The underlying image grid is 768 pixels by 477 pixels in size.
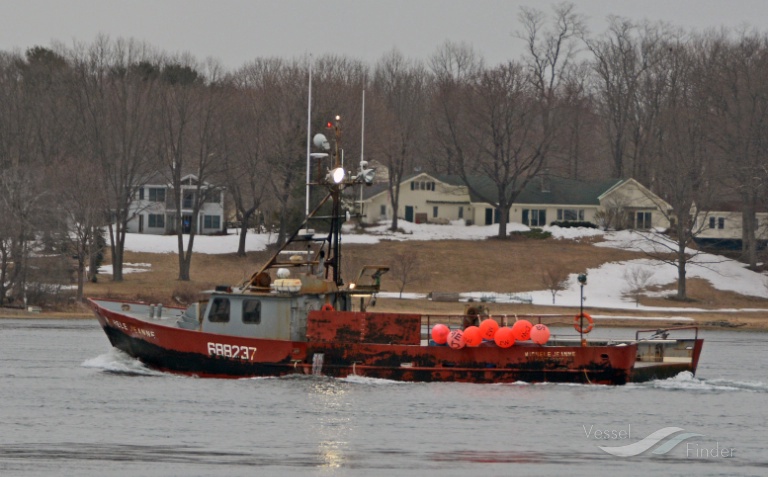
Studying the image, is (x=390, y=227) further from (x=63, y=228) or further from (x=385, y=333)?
(x=385, y=333)

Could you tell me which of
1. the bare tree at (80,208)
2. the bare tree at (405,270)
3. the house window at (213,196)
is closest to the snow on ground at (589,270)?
the house window at (213,196)

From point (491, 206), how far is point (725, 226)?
1760 cm

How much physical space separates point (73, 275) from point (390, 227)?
100 ft

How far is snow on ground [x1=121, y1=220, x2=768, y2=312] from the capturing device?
7650 cm

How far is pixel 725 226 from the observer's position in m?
98.2

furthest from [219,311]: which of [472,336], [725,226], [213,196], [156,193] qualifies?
[725,226]

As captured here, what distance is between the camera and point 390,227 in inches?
3893

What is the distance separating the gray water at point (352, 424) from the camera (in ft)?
92.3

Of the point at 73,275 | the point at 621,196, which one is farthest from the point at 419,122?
the point at 73,275

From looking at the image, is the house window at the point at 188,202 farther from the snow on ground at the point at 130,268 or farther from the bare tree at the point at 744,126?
the bare tree at the point at 744,126

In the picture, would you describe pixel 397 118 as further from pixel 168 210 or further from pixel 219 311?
pixel 219 311

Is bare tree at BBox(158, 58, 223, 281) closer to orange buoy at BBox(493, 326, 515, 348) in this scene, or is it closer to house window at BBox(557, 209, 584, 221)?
house window at BBox(557, 209, 584, 221)

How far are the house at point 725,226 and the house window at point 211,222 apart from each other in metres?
35.1

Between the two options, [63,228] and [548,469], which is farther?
[63,228]
